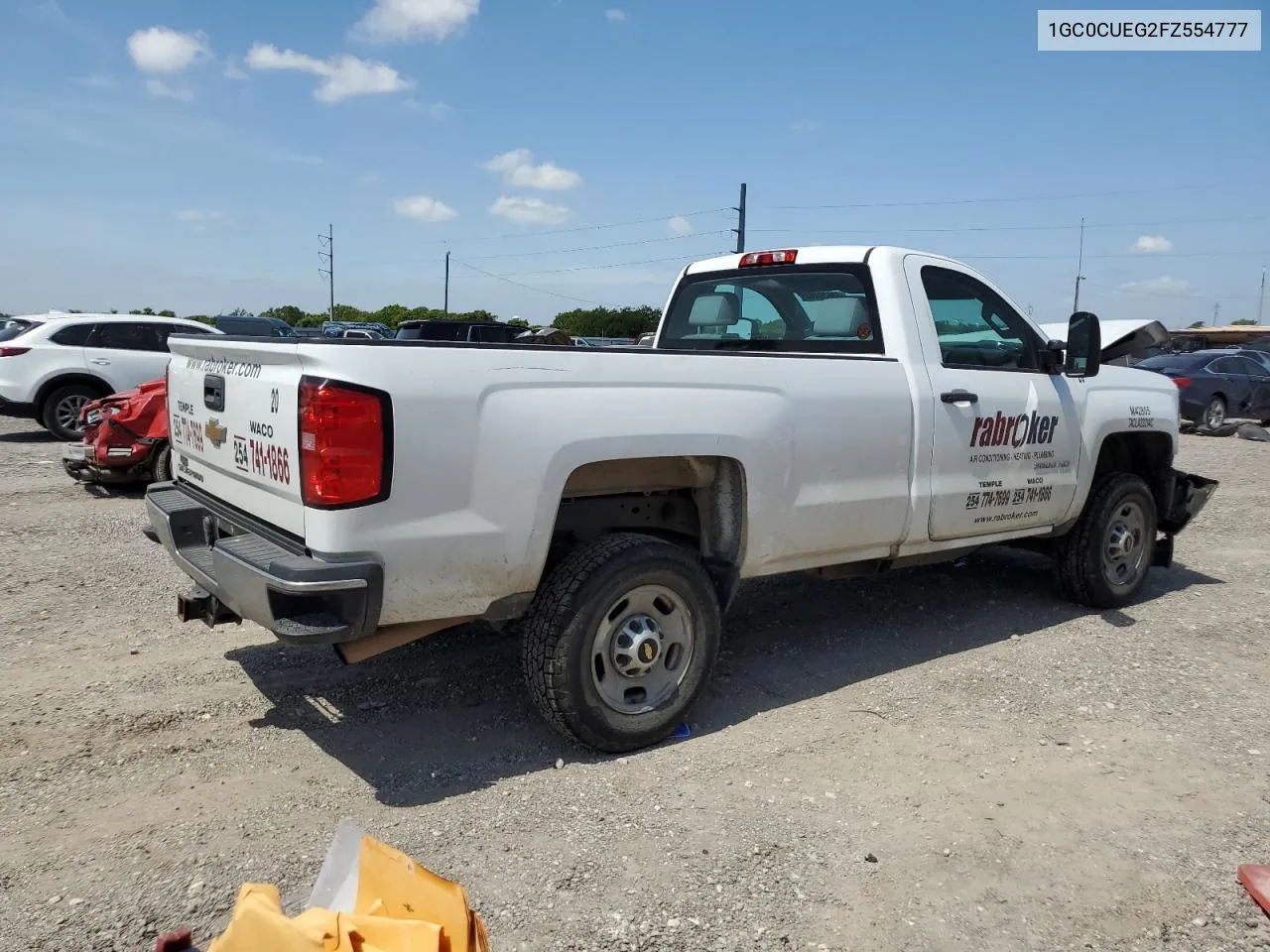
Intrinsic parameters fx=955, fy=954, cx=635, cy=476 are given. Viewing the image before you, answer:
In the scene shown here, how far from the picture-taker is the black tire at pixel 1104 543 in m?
5.75

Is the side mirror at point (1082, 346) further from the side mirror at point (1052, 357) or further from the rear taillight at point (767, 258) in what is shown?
the rear taillight at point (767, 258)

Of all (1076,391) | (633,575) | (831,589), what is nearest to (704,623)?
(633,575)

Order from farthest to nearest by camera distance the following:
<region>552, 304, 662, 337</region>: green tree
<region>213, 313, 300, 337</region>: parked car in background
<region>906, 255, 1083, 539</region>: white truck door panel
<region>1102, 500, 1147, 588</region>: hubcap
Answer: <region>552, 304, 662, 337</region>: green tree → <region>213, 313, 300, 337</region>: parked car in background → <region>1102, 500, 1147, 588</region>: hubcap → <region>906, 255, 1083, 539</region>: white truck door panel

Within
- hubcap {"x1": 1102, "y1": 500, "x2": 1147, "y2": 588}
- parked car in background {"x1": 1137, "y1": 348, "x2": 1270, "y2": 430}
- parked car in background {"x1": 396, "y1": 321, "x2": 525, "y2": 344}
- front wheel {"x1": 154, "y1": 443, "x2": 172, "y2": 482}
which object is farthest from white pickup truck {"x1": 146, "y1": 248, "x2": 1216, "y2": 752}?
parked car in background {"x1": 1137, "y1": 348, "x2": 1270, "y2": 430}

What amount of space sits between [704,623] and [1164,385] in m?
4.09

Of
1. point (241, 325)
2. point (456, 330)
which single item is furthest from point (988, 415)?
point (241, 325)

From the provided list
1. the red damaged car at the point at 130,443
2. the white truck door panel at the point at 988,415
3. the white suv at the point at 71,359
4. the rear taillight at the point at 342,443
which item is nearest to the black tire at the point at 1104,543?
the white truck door panel at the point at 988,415

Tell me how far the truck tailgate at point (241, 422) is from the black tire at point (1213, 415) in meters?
19.2

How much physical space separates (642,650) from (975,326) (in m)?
2.71

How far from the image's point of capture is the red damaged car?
327 inches

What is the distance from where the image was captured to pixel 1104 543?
5.81 m

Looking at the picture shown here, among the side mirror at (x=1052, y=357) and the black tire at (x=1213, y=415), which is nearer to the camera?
the side mirror at (x=1052, y=357)

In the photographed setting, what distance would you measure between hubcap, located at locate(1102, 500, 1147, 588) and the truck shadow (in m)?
0.24

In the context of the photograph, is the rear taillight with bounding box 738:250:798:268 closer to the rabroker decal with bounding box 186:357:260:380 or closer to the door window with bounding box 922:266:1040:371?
the door window with bounding box 922:266:1040:371
